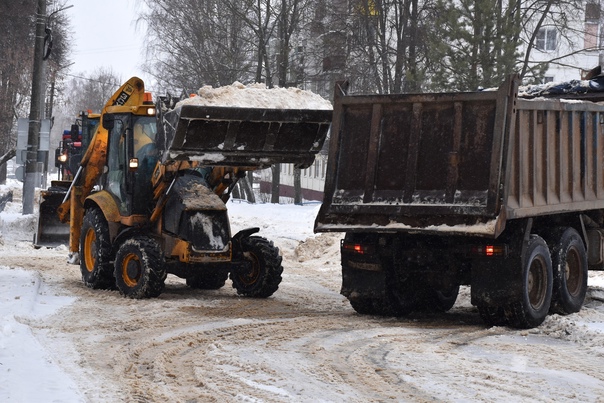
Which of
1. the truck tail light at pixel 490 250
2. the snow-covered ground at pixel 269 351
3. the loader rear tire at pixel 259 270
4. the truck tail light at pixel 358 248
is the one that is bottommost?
the snow-covered ground at pixel 269 351

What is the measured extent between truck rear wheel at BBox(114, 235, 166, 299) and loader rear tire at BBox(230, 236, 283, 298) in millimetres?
1226

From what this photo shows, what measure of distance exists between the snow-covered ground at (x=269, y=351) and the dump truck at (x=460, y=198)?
1.45 ft

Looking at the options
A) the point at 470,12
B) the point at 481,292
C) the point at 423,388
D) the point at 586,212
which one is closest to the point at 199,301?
the point at 481,292

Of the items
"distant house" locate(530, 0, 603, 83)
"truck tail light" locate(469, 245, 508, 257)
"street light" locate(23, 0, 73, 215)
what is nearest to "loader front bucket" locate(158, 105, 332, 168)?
"truck tail light" locate(469, 245, 508, 257)

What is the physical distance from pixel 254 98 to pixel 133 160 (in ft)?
6.88

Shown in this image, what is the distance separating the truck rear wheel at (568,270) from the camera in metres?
12.2

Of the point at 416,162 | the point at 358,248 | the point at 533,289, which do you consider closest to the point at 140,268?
the point at 358,248

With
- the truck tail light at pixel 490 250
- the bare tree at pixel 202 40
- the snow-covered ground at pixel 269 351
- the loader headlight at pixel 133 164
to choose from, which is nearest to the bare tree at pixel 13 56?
the bare tree at pixel 202 40

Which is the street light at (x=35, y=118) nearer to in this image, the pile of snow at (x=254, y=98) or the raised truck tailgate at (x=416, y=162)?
the pile of snow at (x=254, y=98)

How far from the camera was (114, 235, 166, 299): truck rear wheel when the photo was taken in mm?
13094

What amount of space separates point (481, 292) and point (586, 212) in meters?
2.83

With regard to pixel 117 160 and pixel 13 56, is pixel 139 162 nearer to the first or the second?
pixel 117 160

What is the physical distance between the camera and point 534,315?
37.4ft

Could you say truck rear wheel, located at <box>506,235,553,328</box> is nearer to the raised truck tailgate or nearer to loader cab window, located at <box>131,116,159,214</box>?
the raised truck tailgate
